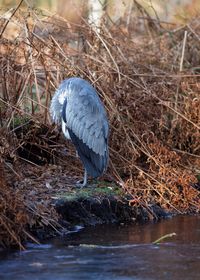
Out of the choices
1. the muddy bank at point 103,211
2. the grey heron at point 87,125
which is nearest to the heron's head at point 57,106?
the grey heron at point 87,125

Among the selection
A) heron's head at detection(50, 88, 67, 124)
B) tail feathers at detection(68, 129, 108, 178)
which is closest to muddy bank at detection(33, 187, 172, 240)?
tail feathers at detection(68, 129, 108, 178)

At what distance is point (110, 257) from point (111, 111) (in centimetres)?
344

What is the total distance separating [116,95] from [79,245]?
3.18 metres

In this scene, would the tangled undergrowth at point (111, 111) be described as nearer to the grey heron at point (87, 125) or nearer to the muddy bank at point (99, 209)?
the muddy bank at point (99, 209)

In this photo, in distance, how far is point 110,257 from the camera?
7.72m

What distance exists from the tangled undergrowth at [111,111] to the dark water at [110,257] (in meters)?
0.75

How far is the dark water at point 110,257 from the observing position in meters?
7.10

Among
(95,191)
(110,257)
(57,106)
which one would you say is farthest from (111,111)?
(110,257)

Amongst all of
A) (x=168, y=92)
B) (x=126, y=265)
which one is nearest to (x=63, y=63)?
(x=168, y=92)

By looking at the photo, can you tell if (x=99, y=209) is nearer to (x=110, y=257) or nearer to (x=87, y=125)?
(x=87, y=125)

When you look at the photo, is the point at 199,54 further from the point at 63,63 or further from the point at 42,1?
the point at 42,1

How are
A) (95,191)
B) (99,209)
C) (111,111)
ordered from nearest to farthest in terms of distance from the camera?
(99,209), (95,191), (111,111)

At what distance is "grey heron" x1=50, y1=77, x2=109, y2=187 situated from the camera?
9.72m

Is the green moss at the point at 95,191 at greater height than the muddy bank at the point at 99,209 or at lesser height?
greater
